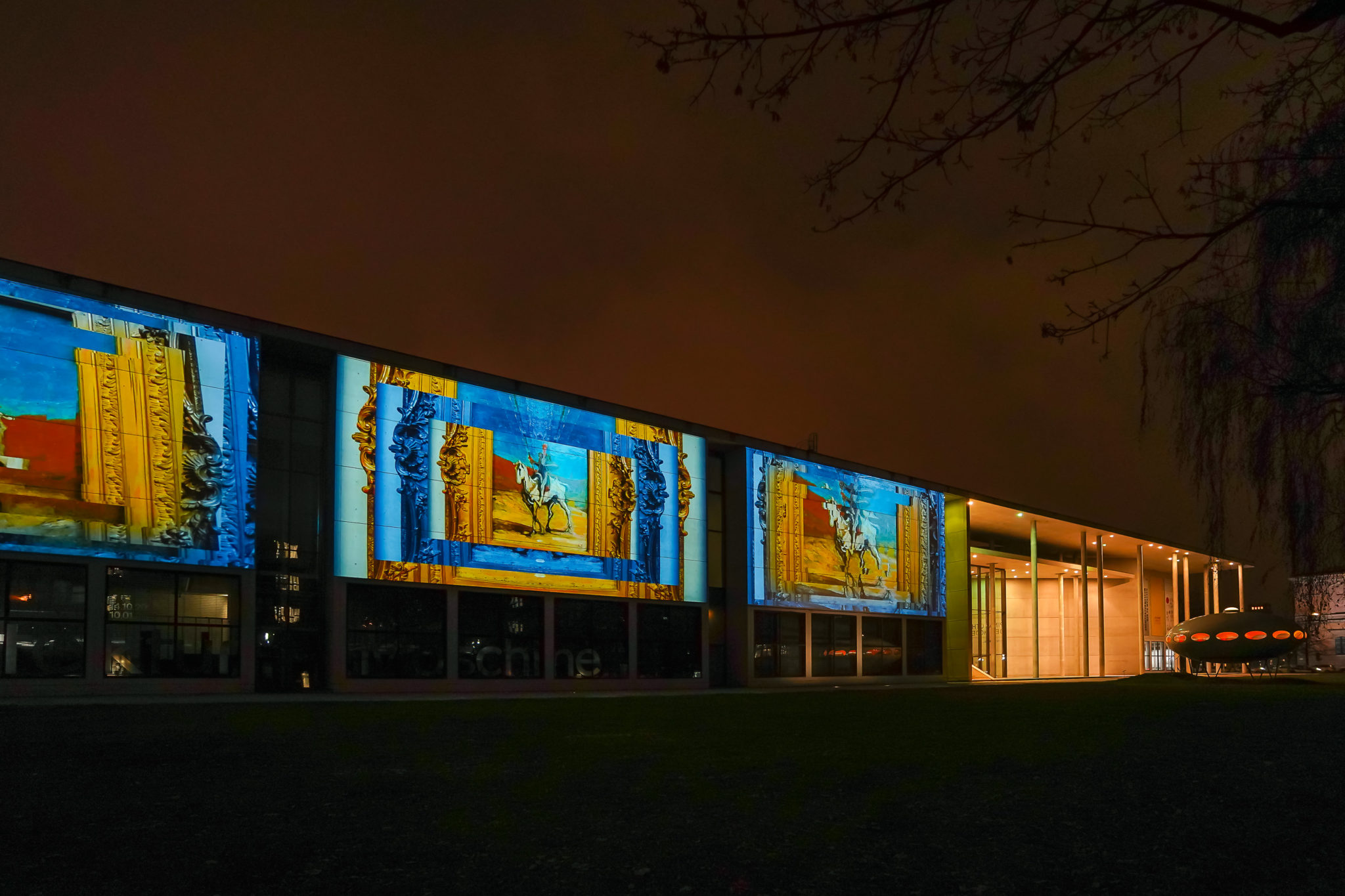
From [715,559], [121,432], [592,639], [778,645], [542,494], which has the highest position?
[121,432]

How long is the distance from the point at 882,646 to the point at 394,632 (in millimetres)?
24828

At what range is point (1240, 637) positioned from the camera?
50.9 m

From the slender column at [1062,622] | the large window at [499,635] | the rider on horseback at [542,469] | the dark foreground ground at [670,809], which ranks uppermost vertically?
the rider on horseback at [542,469]

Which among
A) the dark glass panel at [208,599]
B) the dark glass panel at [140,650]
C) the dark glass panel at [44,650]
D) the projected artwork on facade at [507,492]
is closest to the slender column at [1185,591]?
the projected artwork on facade at [507,492]

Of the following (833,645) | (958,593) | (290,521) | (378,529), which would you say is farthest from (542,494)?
(958,593)

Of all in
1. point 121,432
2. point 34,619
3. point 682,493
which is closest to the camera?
point 34,619

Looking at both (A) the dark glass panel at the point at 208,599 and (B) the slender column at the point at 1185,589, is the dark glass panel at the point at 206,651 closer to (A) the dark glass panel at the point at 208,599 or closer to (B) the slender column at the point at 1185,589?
(A) the dark glass panel at the point at 208,599

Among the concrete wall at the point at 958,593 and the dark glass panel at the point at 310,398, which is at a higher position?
the dark glass panel at the point at 310,398

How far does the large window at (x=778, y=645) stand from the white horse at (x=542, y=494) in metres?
10.2

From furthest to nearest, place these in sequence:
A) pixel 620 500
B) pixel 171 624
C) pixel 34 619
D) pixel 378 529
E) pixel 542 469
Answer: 1. pixel 620 500
2. pixel 542 469
3. pixel 378 529
4. pixel 171 624
5. pixel 34 619

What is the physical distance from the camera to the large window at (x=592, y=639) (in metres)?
34.6

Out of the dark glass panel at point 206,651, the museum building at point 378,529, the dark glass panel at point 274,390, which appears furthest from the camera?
the dark glass panel at point 274,390

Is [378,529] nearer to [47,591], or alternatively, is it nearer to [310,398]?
[310,398]

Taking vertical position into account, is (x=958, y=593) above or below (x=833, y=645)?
above
